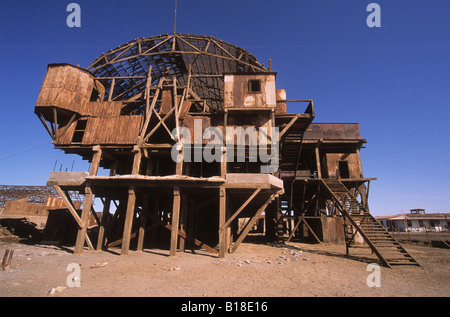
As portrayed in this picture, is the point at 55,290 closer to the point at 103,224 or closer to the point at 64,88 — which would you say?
the point at 103,224

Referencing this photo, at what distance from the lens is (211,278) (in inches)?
282

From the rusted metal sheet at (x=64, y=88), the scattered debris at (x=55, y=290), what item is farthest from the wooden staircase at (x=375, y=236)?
the rusted metal sheet at (x=64, y=88)

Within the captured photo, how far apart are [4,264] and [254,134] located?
→ 12.6 m

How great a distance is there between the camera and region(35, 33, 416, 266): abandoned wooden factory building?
11406 millimetres

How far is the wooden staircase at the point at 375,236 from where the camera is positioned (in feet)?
32.3

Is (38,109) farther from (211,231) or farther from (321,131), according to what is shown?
(321,131)

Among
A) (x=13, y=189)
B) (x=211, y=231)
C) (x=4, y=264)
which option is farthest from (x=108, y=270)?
(x=13, y=189)

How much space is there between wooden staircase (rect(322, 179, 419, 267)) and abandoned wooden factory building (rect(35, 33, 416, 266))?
0.07 metres

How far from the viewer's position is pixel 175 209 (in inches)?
432

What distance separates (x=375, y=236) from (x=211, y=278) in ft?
32.7

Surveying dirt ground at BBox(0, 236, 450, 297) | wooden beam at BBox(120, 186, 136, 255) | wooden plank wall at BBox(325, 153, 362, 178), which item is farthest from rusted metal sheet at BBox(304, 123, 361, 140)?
Answer: wooden beam at BBox(120, 186, 136, 255)

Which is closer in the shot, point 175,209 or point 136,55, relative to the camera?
point 175,209

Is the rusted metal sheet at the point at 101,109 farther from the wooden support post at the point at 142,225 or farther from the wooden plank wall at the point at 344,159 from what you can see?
the wooden plank wall at the point at 344,159

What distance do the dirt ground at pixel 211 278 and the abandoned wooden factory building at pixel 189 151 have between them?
62.1 inches
